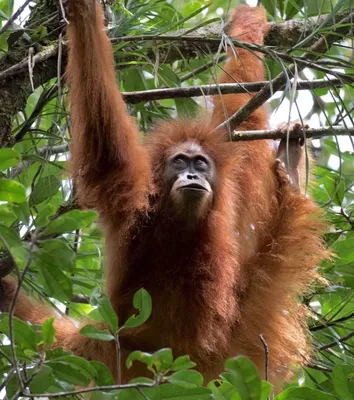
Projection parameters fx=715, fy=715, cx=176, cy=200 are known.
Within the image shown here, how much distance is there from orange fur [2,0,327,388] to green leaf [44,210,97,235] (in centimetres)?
185

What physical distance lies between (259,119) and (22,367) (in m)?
3.80

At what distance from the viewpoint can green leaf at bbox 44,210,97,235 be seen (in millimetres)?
2595

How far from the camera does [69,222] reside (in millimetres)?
2629

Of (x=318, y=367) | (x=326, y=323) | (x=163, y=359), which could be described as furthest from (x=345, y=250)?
(x=163, y=359)

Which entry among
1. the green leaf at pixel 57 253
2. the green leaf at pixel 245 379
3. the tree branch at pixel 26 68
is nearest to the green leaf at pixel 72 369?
the green leaf at pixel 57 253

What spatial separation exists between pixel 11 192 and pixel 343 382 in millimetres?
1985

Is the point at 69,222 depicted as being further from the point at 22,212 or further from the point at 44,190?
the point at 44,190

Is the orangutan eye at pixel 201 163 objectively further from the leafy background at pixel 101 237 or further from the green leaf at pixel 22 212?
the green leaf at pixel 22 212

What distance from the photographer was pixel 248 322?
5367 millimetres

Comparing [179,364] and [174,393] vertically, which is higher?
[179,364]

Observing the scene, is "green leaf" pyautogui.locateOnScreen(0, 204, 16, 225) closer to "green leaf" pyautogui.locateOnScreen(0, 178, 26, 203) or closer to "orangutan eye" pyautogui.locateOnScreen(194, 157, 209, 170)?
"green leaf" pyautogui.locateOnScreen(0, 178, 26, 203)

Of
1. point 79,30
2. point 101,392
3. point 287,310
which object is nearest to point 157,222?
point 287,310

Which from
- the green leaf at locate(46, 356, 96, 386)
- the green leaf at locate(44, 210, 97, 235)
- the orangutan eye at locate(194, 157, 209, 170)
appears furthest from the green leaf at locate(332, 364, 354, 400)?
the orangutan eye at locate(194, 157, 209, 170)

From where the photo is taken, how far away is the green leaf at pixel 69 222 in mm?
2595
